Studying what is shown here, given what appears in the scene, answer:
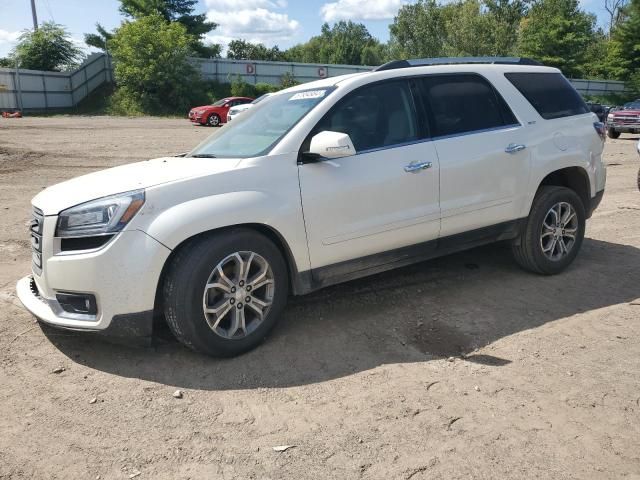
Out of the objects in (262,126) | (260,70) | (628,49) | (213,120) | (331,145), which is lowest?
(331,145)

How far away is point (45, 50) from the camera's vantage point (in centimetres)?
4084

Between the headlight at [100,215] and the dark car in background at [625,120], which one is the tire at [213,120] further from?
the headlight at [100,215]

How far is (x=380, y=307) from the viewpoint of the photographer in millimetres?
4707

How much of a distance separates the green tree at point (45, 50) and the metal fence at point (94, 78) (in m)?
1.56

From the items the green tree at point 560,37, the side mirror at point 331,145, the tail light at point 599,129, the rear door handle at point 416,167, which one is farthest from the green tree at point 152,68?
the side mirror at point 331,145

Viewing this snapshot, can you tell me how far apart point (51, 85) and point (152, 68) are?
6.88m

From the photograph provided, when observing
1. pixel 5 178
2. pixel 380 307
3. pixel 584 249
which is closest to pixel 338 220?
pixel 380 307

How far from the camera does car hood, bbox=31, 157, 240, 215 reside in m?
3.62

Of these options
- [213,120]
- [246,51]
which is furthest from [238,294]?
[246,51]

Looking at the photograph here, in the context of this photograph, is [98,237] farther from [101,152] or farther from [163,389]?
[101,152]

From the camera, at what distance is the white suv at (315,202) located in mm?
3529

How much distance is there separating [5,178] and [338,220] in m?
9.42

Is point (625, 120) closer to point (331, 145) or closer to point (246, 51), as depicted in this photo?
point (331, 145)

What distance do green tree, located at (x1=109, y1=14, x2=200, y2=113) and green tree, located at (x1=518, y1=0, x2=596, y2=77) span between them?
2617 cm
